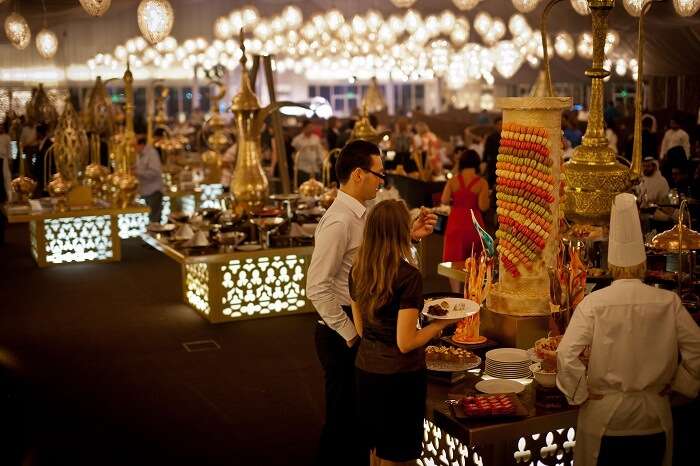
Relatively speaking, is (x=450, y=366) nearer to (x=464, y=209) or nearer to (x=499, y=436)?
(x=499, y=436)

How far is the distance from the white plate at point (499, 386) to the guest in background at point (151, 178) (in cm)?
770

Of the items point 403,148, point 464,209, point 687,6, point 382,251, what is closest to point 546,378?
point 382,251

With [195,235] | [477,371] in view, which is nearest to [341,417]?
[477,371]

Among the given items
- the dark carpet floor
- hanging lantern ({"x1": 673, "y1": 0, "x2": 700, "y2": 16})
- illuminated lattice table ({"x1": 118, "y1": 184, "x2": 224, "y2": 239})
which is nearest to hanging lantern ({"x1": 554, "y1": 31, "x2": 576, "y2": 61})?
illuminated lattice table ({"x1": 118, "y1": 184, "x2": 224, "y2": 239})

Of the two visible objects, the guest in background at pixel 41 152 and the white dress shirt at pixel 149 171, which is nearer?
the white dress shirt at pixel 149 171

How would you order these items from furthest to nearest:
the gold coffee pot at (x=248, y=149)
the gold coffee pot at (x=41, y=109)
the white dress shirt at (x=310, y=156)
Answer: the gold coffee pot at (x=41, y=109)
the white dress shirt at (x=310, y=156)
the gold coffee pot at (x=248, y=149)

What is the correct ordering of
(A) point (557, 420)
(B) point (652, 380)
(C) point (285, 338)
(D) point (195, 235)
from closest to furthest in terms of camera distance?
(B) point (652, 380) < (A) point (557, 420) < (C) point (285, 338) < (D) point (195, 235)

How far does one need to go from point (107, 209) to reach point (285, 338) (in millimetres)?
3757

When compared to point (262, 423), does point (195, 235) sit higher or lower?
higher

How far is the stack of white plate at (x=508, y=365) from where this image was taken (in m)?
3.57

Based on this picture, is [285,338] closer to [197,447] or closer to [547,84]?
[197,447]

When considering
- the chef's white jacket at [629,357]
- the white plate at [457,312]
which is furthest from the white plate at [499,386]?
the chef's white jacket at [629,357]

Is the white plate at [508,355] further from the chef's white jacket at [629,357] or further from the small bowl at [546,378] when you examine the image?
the chef's white jacket at [629,357]

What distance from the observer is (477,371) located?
372 cm
